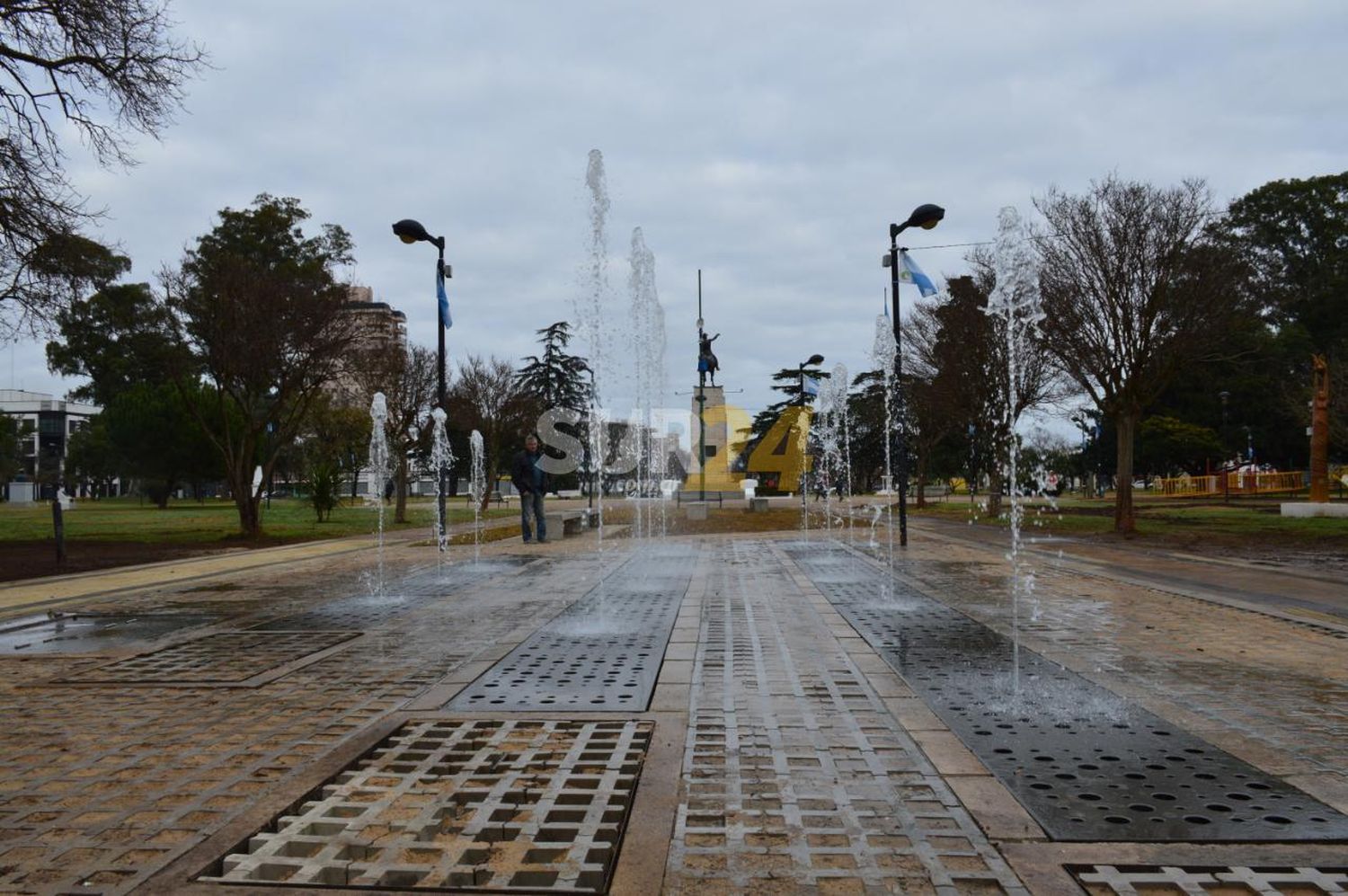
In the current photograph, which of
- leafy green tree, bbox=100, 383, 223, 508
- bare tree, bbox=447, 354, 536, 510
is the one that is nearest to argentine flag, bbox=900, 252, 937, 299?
bare tree, bbox=447, 354, 536, 510

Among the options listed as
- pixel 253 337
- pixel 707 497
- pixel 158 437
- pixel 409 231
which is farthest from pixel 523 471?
pixel 158 437

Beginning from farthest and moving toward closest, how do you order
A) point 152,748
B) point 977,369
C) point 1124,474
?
point 977,369, point 1124,474, point 152,748

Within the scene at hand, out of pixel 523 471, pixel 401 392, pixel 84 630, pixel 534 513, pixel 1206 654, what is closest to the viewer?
pixel 1206 654

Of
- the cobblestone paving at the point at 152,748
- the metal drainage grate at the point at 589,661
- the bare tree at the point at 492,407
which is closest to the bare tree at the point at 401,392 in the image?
the bare tree at the point at 492,407

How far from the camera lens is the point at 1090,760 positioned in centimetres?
418

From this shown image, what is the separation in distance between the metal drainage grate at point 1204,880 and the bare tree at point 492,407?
36.2 metres

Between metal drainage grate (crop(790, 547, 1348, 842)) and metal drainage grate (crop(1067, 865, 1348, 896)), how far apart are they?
247 mm

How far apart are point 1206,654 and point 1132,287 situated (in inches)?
567

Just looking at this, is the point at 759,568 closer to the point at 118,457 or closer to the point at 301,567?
the point at 301,567

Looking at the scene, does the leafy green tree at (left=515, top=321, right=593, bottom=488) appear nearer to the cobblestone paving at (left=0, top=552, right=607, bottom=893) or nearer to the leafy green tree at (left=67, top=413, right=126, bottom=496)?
the leafy green tree at (left=67, top=413, right=126, bottom=496)

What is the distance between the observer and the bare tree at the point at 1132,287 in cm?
1864

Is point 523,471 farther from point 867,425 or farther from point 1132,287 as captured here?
point 867,425

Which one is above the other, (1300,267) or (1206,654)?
(1300,267)

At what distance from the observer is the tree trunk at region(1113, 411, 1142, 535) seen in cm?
2055
